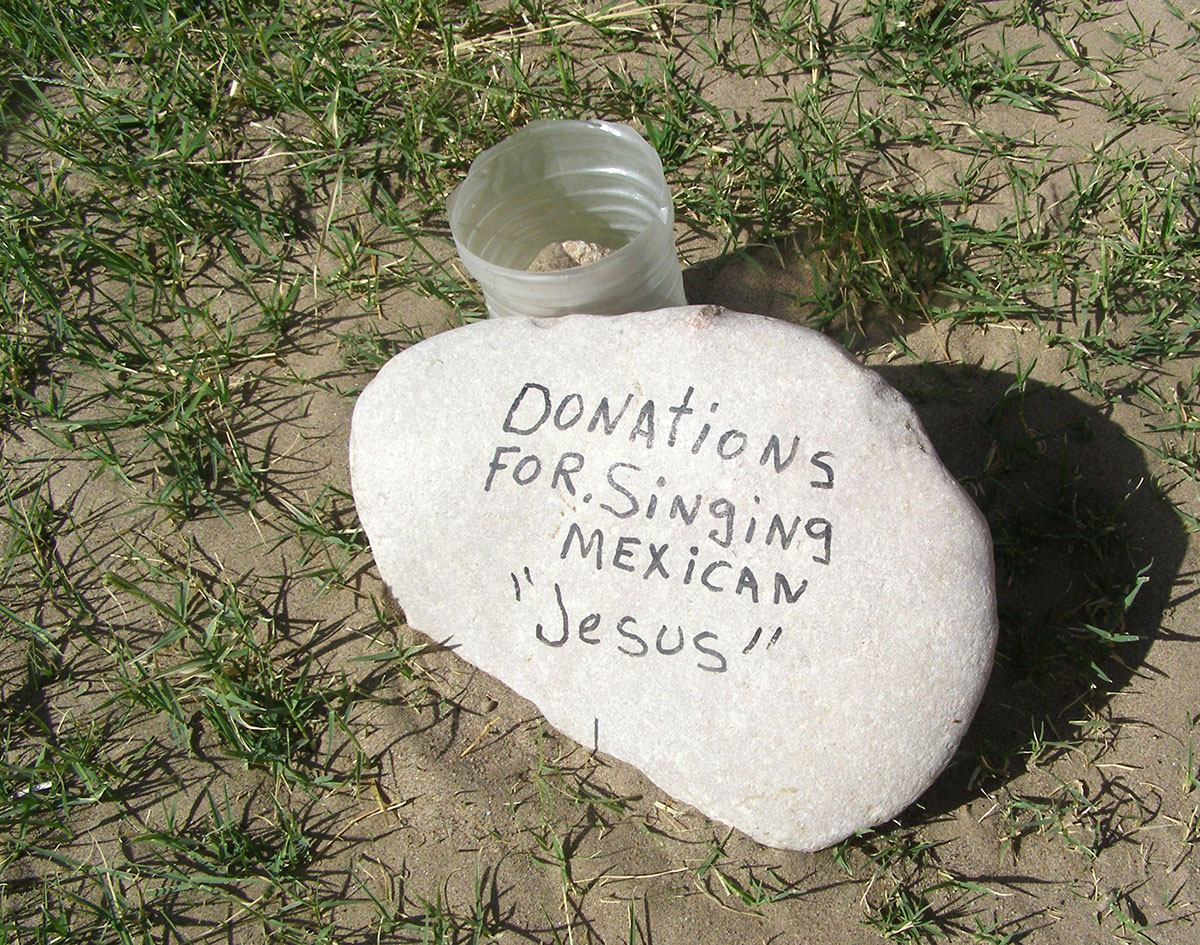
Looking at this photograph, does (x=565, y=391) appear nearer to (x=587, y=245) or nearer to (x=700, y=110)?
(x=587, y=245)

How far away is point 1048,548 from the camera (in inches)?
75.0

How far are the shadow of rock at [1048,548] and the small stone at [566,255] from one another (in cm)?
63

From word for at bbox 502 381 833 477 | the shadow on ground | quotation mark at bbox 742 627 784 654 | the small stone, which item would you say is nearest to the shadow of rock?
the shadow on ground

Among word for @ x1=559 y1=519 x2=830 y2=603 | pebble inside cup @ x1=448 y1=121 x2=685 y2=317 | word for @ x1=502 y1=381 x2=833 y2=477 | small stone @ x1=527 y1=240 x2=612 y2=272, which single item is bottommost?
word for @ x1=559 y1=519 x2=830 y2=603

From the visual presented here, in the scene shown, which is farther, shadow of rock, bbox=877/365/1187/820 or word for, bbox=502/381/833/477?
shadow of rock, bbox=877/365/1187/820

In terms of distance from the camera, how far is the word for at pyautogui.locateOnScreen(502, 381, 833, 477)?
1654 mm

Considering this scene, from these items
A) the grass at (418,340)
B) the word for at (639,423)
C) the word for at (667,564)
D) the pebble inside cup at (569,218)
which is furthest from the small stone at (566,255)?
the word for at (667,564)

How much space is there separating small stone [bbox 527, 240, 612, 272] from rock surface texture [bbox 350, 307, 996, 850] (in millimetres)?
279

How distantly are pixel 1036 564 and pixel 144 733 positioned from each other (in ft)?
5.36

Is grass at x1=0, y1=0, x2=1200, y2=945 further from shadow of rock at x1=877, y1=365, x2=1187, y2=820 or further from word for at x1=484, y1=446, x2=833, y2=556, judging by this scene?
word for at x1=484, y1=446, x2=833, y2=556

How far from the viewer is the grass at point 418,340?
1.74 m

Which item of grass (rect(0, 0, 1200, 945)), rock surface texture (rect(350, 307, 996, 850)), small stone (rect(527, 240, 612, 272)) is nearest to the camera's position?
rock surface texture (rect(350, 307, 996, 850))

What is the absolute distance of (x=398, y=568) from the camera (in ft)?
6.00

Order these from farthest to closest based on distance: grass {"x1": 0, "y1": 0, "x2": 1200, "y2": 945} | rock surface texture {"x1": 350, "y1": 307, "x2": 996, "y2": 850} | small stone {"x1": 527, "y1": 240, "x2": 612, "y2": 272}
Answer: small stone {"x1": 527, "y1": 240, "x2": 612, "y2": 272} < grass {"x1": 0, "y1": 0, "x2": 1200, "y2": 945} < rock surface texture {"x1": 350, "y1": 307, "x2": 996, "y2": 850}
